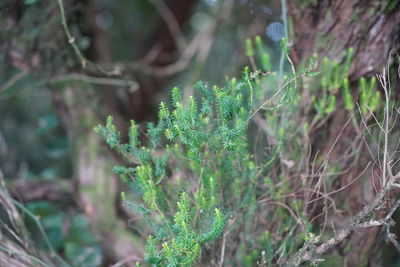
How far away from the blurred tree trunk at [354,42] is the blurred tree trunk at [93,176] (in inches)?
31.9

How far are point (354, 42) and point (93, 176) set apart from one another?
1.08 metres

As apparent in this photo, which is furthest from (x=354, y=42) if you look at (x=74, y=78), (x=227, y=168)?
(x=74, y=78)

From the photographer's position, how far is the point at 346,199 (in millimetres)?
1360

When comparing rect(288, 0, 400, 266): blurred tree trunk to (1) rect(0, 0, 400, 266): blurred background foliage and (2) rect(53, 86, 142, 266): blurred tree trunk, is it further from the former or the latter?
(2) rect(53, 86, 142, 266): blurred tree trunk

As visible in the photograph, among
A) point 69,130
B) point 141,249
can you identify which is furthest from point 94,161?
point 141,249

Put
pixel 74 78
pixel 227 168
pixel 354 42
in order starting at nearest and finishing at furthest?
pixel 227 168, pixel 354 42, pixel 74 78

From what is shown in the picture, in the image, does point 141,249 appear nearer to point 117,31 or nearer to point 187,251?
point 187,251

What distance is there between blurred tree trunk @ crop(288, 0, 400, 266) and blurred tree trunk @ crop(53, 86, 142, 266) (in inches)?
31.9

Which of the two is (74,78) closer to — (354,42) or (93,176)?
(93,176)

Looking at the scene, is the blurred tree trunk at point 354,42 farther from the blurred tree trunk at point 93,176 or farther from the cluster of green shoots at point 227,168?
the blurred tree trunk at point 93,176

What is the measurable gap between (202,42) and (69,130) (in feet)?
3.83

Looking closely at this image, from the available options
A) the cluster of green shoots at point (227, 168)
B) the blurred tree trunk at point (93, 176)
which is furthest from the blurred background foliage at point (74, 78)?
the cluster of green shoots at point (227, 168)

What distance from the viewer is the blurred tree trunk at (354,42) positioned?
4.39 ft

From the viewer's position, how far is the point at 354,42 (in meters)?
1.39
